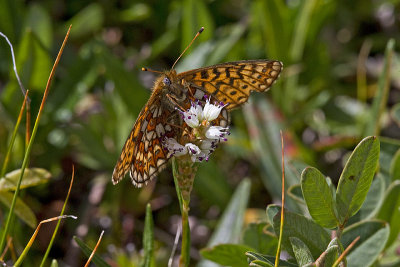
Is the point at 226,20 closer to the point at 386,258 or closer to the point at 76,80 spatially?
the point at 76,80

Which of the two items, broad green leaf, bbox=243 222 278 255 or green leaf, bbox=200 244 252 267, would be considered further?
broad green leaf, bbox=243 222 278 255

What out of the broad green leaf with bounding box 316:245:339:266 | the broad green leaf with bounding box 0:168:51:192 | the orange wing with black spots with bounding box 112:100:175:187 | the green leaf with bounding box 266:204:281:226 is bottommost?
the broad green leaf with bounding box 316:245:339:266

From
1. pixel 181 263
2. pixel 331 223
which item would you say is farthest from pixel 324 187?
pixel 181 263

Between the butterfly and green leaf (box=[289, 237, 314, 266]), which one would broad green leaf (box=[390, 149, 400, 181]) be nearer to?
the butterfly

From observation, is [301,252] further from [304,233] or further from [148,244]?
[148,244]

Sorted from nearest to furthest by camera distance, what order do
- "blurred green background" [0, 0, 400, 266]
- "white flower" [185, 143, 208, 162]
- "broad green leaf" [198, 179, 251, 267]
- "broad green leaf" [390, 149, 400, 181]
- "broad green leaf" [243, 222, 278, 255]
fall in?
"white flower" [185, 143, 208, 162]
"broad green leaf" [243, 222, 278, 255]
"broad green leaf" [390, 149, 400, 181]
"broad green leaf" [198, 179, 251, 267]
"blurred green background" [0, 0, 400, 266]

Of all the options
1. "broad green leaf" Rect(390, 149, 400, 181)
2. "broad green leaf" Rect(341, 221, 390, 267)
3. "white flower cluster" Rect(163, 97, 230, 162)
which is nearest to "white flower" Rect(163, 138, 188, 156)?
"white flower cluster" Rect(163, 97, 230, 162)

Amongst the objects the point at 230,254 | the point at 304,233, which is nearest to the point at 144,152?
the point at 230,254
